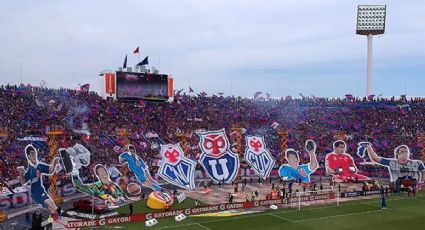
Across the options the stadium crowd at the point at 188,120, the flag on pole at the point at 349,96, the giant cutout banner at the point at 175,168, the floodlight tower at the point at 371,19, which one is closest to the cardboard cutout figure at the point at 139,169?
the giant cutout banner at the point at 175,168

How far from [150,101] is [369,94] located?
48923mm

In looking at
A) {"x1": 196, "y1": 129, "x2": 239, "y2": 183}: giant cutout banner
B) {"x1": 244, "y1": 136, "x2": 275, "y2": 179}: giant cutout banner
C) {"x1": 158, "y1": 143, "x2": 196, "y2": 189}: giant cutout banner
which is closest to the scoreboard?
{"x1": 196, "y1": 129, "x2": 239, "y2": 183}: giant cutout banner

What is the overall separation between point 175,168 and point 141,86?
2988 centimetres

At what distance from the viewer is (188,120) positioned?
2921 inches

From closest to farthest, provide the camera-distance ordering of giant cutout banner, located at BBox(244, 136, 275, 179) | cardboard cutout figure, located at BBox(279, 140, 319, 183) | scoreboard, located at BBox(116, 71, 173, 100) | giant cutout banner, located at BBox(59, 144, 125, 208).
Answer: giant cutout banner, located at BBox(59, 144, 125, 208), giant cutout banner, located at BBox(244, 136, 275, 179), cardboard cutout figure, located at BBox(279, 140, 319, 183), scoreboard, located at BBox(116, 71, 173, 100)

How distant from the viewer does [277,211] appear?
136 feet

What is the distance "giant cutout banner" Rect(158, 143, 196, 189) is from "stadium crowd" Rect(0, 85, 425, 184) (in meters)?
7.20

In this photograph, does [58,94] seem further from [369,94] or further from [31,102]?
[369,94]

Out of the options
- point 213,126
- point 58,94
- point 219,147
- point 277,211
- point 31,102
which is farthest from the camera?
point 213,126

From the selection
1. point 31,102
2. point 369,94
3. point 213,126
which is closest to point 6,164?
point 31,102

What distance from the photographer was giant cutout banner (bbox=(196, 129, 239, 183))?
49.9m

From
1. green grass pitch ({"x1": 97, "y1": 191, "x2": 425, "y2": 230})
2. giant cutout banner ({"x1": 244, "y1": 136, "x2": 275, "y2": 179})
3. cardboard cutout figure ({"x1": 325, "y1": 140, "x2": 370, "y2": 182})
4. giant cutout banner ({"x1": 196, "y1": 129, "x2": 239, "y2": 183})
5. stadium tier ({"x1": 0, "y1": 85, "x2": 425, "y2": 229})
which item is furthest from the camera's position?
cardboard cutout figure ({"x1": 325, "y1": 140, "x2": 370, "y2": 182})

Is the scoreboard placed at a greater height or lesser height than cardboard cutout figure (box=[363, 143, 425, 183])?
greater

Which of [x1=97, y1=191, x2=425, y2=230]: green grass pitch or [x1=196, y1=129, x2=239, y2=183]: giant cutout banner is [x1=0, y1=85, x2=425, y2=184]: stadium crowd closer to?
[x1=196, y1=129, x2=239, y2=183]: giant cutout banner
